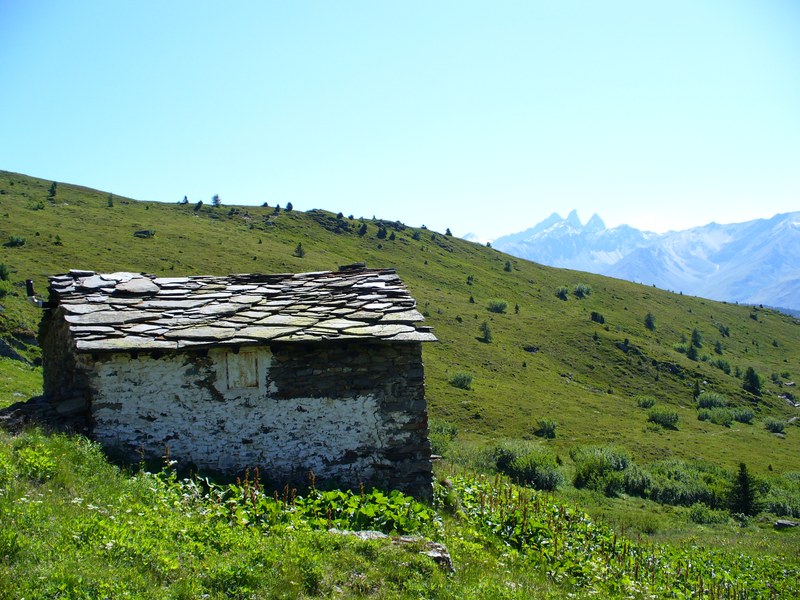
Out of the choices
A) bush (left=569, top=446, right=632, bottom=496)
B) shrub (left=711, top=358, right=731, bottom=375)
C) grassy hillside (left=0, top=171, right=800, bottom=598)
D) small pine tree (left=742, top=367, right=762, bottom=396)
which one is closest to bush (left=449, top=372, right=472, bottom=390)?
grassy hillside (left=0, top=171, right=800, bottom=598)

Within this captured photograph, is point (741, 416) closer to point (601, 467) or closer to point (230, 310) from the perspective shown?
point (601, 467)

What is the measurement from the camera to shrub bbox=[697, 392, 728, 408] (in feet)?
162

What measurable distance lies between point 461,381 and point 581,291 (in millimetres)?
51601

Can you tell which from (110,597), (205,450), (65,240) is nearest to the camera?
(110,597)

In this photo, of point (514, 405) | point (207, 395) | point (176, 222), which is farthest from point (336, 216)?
point (207, 395)

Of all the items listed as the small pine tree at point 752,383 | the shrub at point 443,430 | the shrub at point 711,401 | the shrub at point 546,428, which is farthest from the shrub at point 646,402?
the shrub at point 443,430

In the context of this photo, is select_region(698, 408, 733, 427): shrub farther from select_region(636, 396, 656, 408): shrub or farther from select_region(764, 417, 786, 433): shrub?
select_region(636, 396, 656, 408): shrub

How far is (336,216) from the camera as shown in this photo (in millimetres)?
99312

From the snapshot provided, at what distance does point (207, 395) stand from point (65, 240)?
160 feet

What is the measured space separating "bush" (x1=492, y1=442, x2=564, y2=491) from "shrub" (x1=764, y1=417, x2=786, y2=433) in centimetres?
2885

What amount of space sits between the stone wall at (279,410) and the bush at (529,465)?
563 inches

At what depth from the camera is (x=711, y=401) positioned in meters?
49.8

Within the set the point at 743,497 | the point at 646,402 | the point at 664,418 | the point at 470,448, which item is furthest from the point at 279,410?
the point at 646,402

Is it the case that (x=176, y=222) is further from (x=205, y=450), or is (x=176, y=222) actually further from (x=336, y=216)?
(x=205, y=450)
